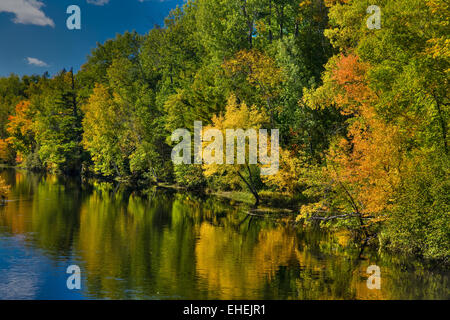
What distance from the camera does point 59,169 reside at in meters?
71.4

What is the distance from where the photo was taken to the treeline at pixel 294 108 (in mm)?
21859

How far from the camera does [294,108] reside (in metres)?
41.1

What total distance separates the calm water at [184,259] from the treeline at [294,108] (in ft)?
8.41

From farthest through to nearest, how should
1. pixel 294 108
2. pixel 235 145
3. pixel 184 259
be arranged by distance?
1. pixel 294 108
2. pixel 235 145
3. pixel 184 259

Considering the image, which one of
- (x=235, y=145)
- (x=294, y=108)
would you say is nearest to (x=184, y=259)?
(x=235, y=145)

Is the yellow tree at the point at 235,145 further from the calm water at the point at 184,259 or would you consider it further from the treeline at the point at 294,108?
the calm water at the point at 184,259

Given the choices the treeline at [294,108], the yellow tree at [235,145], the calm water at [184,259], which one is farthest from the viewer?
the yellow tree at [235,145]

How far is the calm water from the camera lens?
56.4ft

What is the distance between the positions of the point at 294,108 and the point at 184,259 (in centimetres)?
2299

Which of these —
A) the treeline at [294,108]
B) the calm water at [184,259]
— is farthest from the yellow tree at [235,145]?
the calm water at [184,259]

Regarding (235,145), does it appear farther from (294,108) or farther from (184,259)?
(184,259)

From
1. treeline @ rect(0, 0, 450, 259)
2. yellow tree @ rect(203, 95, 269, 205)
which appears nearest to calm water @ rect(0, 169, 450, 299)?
treeline @ rect(0, 0, 450, 259)
